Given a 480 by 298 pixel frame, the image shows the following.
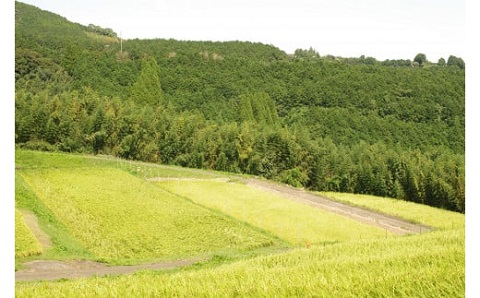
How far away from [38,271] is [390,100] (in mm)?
111327

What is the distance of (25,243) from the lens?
27.2 m

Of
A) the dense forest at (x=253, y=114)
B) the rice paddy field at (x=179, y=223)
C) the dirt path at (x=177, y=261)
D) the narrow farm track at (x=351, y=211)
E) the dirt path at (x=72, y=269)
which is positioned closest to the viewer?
the rice paddy field at (x=179, y=223)

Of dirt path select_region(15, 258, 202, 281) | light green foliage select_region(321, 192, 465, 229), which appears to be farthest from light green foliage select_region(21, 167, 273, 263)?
light green foliage select_region(321, 192, 465, 229)

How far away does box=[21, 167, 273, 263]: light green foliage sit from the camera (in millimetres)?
30984

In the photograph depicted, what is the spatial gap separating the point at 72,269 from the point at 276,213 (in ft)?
76.0

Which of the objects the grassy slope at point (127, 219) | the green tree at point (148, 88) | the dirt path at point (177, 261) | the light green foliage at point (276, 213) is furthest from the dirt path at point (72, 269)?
the green tree at point (148, 88)

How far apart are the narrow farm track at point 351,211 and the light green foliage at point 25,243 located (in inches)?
1129

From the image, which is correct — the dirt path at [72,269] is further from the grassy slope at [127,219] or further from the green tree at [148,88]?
the green tree at [148,88]

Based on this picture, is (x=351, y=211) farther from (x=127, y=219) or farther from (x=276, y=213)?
(x=127, y=219)

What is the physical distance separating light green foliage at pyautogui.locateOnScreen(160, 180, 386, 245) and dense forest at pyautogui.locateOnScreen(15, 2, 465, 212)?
56.4ft

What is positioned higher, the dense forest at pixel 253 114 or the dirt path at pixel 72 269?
the dense forest at pixel 253 114

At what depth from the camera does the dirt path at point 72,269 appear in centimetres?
2269

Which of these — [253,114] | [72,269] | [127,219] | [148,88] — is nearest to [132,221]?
[127,219]

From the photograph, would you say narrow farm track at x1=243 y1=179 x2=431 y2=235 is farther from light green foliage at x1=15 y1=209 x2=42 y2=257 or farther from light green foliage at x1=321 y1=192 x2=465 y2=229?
light green foliage at x1=15 y1=209 x2=42 y2=257
